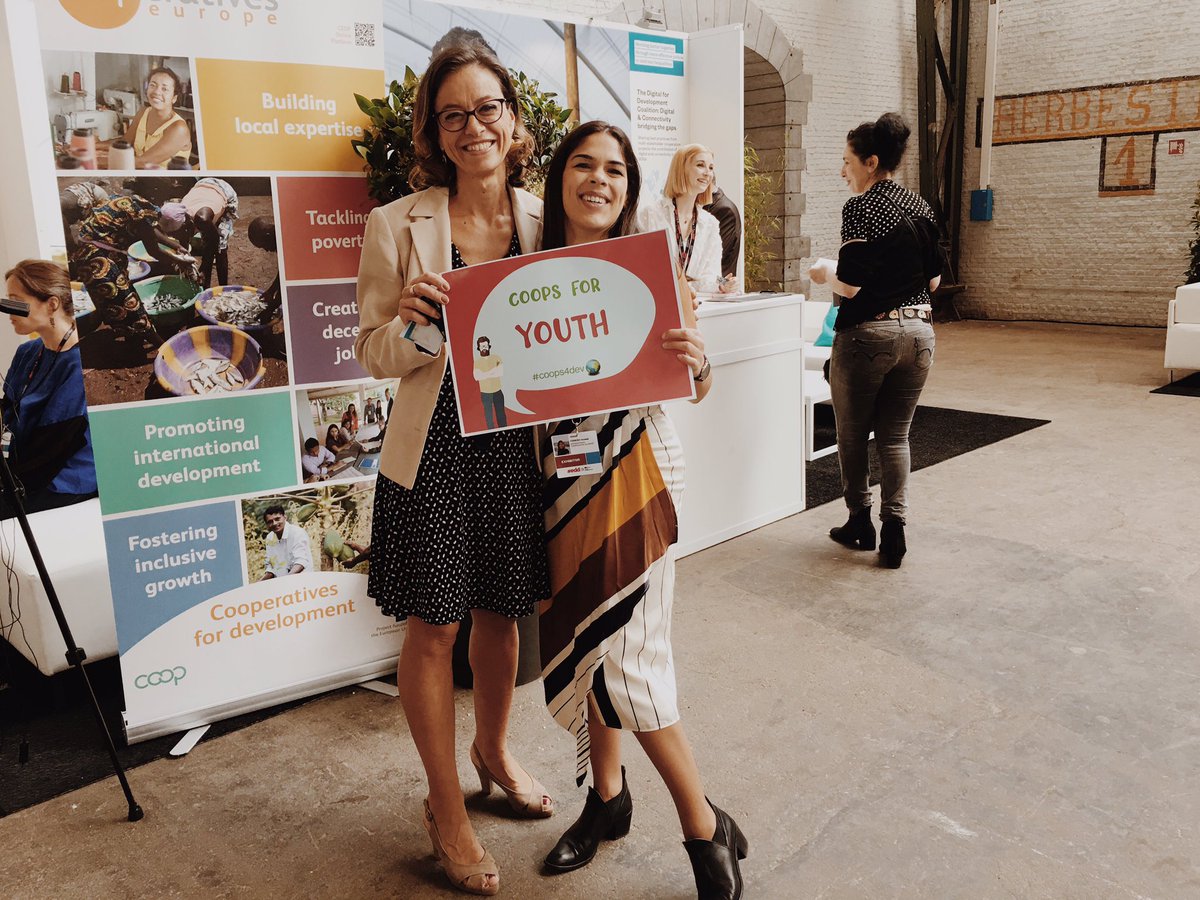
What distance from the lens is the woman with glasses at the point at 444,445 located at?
1816 mm

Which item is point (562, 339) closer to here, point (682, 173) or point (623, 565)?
point (623, 565)

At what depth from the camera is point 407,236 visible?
185cm

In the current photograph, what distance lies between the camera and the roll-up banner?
245 centimetres

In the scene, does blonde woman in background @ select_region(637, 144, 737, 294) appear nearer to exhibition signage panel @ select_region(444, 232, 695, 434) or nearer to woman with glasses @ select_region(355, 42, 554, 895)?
woman with glasses @ select_region(355, 42, 554, 895)

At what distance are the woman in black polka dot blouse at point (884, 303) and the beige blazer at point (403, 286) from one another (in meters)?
2.11

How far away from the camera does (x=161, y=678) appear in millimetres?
2691

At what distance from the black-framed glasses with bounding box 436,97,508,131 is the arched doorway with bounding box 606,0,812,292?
7.84 m

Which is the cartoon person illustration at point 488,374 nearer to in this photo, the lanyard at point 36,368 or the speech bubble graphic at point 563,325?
the speech bubble graphic at point 563,325

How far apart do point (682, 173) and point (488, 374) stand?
9.43 ft

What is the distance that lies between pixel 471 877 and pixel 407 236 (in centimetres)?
132

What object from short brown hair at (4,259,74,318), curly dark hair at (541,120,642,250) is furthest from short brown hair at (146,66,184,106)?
short brown hair at (4,259,74,318)

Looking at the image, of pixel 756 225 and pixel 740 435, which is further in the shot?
pixel 756 225

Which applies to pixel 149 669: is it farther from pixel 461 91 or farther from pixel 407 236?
pixel 461 91

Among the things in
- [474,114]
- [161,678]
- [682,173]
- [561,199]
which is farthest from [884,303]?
[161,678]
